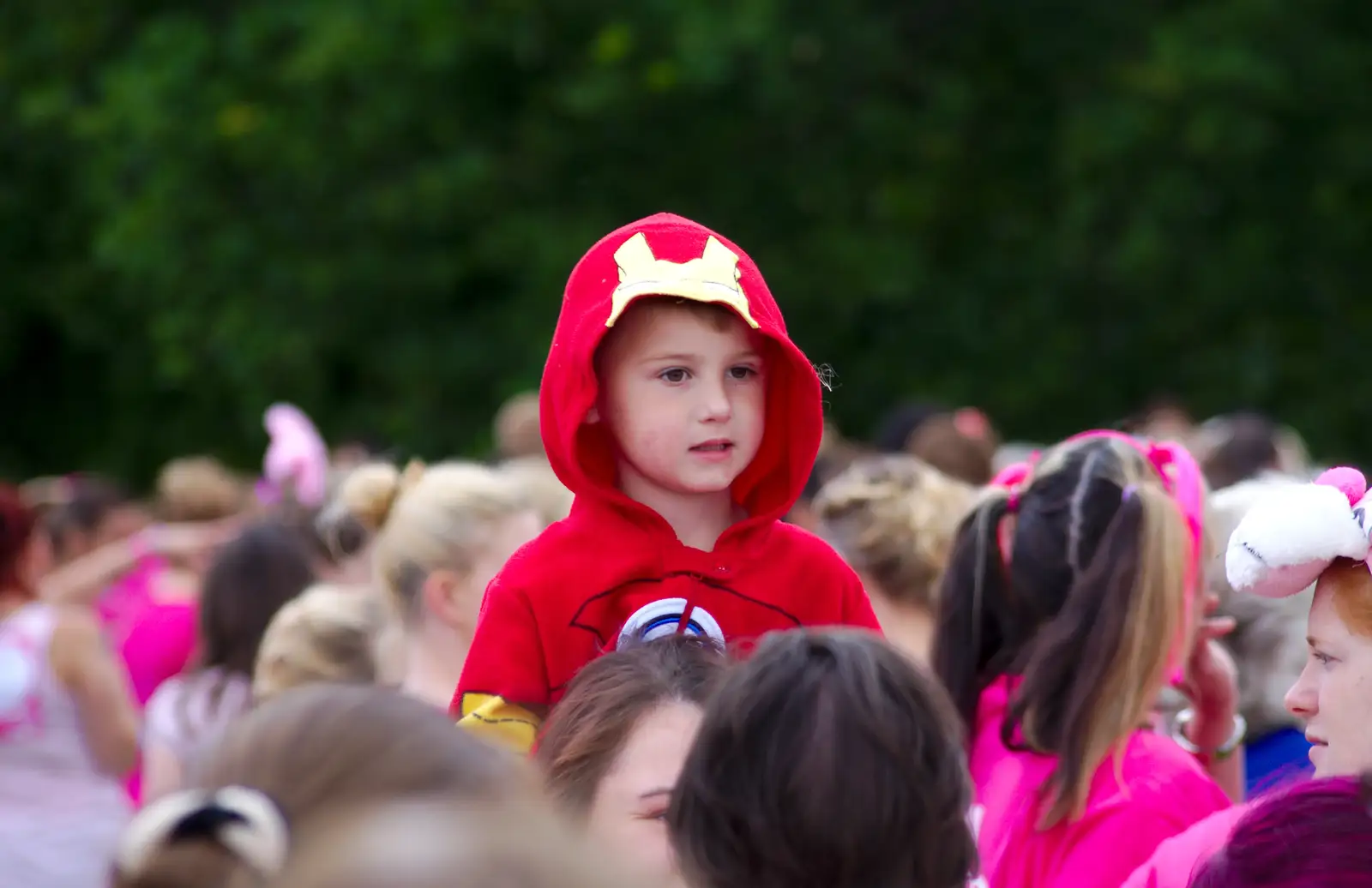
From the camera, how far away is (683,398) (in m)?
2.71

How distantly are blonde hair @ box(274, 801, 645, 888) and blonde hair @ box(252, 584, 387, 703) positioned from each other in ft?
10.6

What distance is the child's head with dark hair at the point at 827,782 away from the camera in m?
1.72

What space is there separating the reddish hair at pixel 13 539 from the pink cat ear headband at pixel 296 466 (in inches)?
62.1

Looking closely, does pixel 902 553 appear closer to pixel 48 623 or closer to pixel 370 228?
pixel 48 623

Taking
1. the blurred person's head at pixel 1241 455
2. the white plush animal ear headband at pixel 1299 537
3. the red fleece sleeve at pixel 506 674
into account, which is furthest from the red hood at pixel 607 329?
the blurred person's head at pixel 1241 455

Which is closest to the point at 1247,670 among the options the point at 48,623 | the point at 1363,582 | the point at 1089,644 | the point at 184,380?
the point at 1089,644

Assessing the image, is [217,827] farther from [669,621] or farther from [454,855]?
[669,621]

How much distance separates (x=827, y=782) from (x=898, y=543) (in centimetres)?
263

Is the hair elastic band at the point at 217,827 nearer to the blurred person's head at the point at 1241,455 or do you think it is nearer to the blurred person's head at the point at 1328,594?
the blurred person's head at the point at 1328,594

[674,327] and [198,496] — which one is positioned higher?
[198,496]

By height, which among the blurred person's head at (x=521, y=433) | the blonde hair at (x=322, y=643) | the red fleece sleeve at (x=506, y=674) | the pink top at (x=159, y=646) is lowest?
the red fleece sleeve at (x=506, y=674)

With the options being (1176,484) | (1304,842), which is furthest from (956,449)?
(1304,842)

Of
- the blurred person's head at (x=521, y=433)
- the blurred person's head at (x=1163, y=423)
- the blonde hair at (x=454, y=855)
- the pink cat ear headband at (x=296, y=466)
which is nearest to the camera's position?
the blonde hair at (x=454, y=855)

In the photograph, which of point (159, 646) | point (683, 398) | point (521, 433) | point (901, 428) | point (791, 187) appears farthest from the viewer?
point (791, 187)
